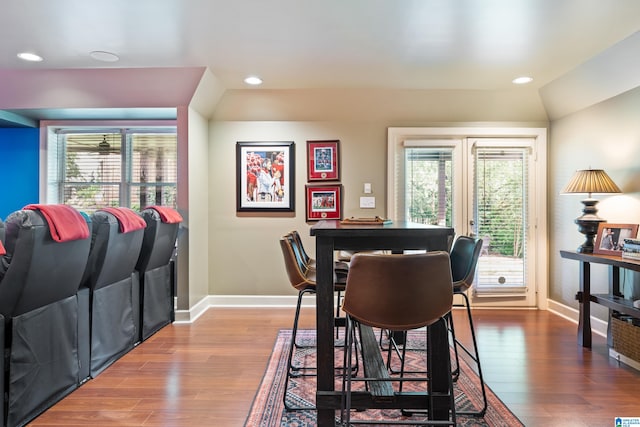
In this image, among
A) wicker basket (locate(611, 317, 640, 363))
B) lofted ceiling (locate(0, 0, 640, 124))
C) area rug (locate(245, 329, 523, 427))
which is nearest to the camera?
area rug (locate(245, 329, 523, 427))

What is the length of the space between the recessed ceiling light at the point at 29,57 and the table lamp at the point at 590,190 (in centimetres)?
502

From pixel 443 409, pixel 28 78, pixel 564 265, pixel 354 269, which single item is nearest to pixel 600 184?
pixel 564 265

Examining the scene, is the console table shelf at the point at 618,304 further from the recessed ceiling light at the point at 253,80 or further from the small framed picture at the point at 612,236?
the recessed ceiling light at the point at 253,80

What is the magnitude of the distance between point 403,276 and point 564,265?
3.51 metres

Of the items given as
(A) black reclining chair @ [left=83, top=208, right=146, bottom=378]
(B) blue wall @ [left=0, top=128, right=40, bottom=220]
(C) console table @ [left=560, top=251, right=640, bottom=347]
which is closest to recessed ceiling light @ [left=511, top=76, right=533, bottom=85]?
(C) console table @ [left=560, top=251, right=640, bottom=347]

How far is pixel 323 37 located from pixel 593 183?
2.66 meters

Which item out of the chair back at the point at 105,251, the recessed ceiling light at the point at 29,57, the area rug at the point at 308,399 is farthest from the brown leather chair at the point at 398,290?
the recessed ceiling light at the point at 29,57

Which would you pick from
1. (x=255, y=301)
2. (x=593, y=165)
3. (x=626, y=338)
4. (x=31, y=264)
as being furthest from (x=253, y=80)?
(x=626, y=338)

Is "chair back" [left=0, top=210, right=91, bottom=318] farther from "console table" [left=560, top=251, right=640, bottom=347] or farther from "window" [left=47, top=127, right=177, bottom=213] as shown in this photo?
"console table" [left=560, top=251, right=640, bottom=347]

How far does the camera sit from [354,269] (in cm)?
161

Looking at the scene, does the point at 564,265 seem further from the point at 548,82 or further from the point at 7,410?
the point at 7,410

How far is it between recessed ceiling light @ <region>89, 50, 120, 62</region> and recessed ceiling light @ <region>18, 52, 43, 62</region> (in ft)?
1.68

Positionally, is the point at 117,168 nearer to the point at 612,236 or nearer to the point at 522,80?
the point at 522,80

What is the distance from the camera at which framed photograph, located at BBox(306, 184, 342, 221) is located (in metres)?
4.41
